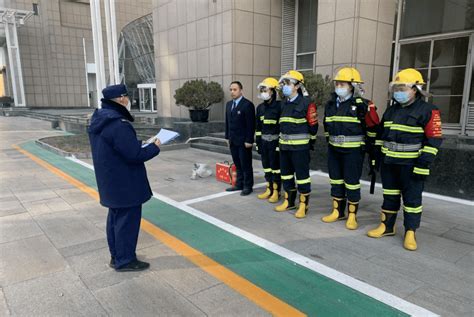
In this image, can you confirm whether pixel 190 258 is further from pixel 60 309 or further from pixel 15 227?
pixel 15 227

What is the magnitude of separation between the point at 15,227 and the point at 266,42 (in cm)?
1151

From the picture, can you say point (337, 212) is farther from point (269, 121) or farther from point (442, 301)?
point (442, 301)

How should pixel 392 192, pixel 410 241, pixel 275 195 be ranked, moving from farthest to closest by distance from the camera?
pixel 275 195, pixel 392 192, pixel 410 241

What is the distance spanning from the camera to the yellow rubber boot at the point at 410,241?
12.9ft

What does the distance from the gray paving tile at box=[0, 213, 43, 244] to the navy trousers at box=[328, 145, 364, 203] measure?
13.4 ft

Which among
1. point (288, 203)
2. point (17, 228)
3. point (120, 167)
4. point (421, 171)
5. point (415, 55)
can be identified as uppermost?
point (415, 55)

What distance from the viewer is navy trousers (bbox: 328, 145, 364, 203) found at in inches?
179

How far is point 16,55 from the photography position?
34469mm

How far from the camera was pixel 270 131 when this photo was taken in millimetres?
5562

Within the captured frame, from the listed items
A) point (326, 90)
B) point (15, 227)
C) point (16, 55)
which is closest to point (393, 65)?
point (326, 90)

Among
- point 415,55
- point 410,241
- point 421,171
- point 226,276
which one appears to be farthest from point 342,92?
point 415,55

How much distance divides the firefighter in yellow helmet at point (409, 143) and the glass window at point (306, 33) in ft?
Answer: 31.7

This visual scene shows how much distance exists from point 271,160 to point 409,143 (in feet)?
7.55

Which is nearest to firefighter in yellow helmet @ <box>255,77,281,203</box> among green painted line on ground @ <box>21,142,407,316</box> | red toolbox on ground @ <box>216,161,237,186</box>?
red toolbox on ground @ <box>216,161,237,186</box>
